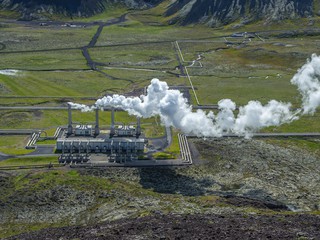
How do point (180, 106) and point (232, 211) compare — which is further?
point (180, 106)

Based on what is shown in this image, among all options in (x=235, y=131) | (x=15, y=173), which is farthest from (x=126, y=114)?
(x=15, y=173)

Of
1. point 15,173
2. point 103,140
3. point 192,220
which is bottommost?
point 192,220

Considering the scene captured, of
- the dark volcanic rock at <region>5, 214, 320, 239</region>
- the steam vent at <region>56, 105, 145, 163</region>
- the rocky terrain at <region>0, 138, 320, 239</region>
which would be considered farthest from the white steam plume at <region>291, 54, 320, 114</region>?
the dark volcanic rock at <region>5, 214, 320, 239</region>

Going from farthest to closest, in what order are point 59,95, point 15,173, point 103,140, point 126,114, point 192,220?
point 59,95, point 126,114, point 103,140, point 15,173, point 192,220

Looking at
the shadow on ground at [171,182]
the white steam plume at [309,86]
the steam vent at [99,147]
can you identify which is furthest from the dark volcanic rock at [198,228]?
the white steam plume at [309,86]

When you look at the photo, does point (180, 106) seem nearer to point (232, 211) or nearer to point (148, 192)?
point (148, 192)

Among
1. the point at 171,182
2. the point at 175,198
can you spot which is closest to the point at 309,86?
the point at 171,182

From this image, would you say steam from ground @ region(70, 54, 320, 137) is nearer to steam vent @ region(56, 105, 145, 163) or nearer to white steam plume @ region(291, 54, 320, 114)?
white steam plume @ region(291, 54, 320, 114)
